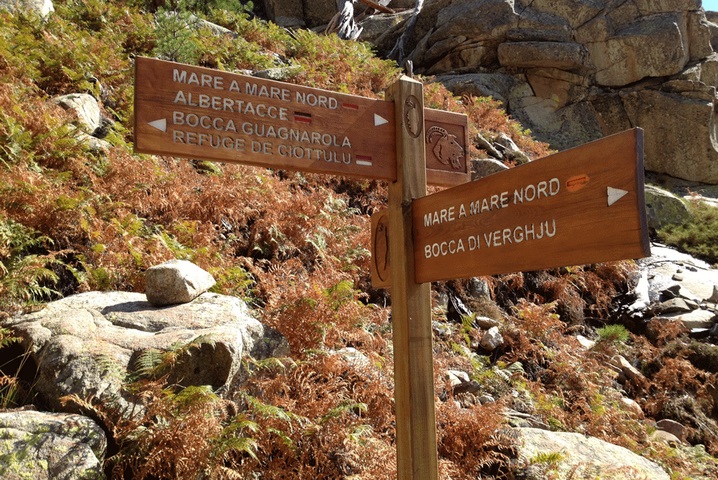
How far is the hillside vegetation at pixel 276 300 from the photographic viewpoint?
3.87 m

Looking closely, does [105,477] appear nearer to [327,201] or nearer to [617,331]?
[327,201]

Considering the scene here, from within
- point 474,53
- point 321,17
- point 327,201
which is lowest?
point 327,201

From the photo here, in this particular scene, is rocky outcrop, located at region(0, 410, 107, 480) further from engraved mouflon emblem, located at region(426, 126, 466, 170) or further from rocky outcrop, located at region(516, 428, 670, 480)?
rocky outcrop, located at region(516, 428, 670, 480)

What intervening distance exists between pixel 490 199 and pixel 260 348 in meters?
2.55

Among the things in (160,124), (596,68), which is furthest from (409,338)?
(596,68)

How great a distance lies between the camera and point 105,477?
3.33 metres

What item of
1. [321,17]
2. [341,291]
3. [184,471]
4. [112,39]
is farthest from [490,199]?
[321,17]

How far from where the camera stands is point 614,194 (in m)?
2.19

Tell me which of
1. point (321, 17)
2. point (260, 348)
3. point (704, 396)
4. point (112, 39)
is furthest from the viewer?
point (321, 17)

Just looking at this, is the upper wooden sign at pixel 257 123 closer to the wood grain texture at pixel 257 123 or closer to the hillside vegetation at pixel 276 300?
the wood grain texture at pixel 257 123

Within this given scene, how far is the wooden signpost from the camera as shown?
7.64ft

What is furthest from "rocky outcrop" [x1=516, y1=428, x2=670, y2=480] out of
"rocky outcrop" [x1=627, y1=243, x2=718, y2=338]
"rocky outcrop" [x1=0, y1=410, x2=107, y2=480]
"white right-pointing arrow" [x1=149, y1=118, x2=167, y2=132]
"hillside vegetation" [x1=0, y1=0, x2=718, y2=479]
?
"rocky outcrop" [x1=627, y1=243, x2=718, y2=338]

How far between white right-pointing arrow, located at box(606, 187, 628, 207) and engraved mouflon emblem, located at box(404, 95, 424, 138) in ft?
4.15

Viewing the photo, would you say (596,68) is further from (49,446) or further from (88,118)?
(49,446)
